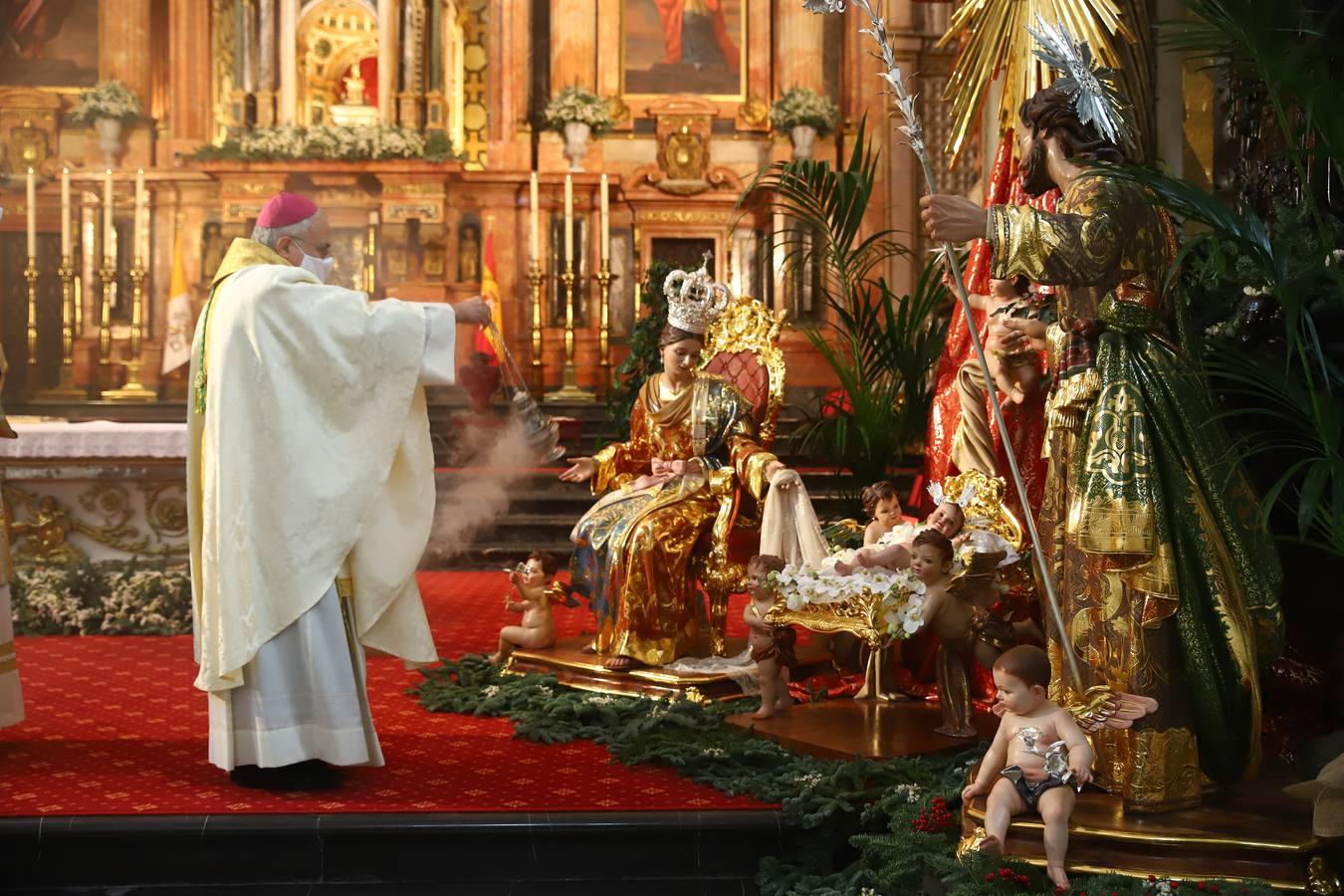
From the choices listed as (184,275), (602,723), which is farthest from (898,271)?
(602,723)

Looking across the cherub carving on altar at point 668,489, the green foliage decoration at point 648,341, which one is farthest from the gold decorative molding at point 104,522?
the cherub carving on altar at point 668,489

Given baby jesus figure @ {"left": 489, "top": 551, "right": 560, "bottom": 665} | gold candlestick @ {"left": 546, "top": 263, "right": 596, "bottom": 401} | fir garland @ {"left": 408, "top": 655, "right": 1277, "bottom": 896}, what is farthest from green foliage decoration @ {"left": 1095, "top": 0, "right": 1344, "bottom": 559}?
gold candlestick @ {"left": 546, "top": 263, "right": 596, "bottom": 401}

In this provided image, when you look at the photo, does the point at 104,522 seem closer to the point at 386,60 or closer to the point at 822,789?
the point at 822,789

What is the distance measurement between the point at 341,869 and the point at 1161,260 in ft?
9.28

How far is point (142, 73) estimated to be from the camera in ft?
44.5

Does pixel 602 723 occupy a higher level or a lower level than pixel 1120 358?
lower

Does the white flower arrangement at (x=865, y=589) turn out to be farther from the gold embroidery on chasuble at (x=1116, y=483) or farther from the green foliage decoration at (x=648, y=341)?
the green foliage decoration at (x=648, y=341)

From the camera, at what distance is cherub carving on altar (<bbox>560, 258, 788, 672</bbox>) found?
19.2 feet

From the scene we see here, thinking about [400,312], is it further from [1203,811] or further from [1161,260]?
[1203,811]

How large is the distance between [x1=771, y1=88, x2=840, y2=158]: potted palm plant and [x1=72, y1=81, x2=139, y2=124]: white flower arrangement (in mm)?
5967

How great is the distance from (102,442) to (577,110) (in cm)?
625

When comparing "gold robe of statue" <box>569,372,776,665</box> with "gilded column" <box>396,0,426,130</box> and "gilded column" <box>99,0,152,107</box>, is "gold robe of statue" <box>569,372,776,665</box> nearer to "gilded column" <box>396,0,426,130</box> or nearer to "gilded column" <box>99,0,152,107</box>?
"gilded column" <box>396,0,426,130</box>

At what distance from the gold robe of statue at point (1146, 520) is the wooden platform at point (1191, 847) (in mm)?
148

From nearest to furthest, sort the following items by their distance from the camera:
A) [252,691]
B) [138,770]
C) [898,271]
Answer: [252,691]
[138,770]
[898,271]
